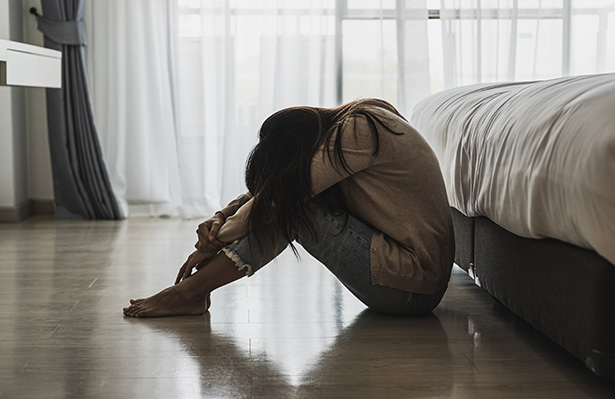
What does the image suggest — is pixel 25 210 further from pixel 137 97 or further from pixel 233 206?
pixel 233 206

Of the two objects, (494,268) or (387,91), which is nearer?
(494,268)

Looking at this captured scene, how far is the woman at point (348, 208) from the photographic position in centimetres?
183

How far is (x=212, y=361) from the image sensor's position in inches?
67.2

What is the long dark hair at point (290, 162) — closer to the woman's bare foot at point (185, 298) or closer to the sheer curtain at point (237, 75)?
the woman's bare foot at point (185, 298)

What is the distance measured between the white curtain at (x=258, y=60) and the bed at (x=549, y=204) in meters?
1.96

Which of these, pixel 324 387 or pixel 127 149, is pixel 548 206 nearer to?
pixel 324 387

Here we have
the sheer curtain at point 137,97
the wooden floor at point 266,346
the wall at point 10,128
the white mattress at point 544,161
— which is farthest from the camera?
the sheer curtain at point 137,97

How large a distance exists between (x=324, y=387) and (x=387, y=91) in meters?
2.77

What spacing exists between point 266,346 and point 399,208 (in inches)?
18.7

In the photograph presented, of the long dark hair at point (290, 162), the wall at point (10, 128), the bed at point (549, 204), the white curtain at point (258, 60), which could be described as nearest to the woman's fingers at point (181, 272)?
the long dark hair at point (290, 162)

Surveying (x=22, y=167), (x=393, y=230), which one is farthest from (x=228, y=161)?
(x=393, y=230)

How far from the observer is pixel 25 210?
3992 millimetres

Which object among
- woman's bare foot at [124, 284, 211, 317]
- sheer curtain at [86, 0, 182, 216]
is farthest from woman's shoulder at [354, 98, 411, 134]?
sheer curtain at [86, 0, 182, 216]

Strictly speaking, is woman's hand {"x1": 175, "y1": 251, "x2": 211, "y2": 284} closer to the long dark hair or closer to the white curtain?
the long dark hair
